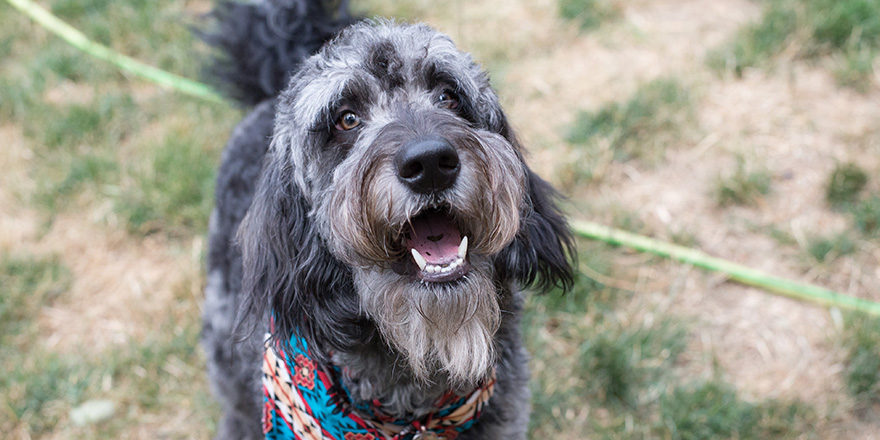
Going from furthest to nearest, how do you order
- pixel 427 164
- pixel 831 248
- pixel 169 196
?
pixel 169 196 < pixel 831 248 < pixel 427 164

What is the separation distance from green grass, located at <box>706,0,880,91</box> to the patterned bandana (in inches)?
144

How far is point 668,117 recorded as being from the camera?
4836 millimetres

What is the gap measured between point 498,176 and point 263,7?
213cm

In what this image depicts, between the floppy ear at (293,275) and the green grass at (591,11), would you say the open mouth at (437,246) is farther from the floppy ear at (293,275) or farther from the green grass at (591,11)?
the green grass at (591,11)

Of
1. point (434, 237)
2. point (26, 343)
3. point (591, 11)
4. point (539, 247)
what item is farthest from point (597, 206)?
point (26, 343)

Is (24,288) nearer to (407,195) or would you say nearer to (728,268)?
(407,195)

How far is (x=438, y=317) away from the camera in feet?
7.12

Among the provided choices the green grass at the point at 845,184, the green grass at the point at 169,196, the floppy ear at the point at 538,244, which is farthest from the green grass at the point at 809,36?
the green grass at the point at 169,196

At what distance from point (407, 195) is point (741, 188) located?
3000 millimetres

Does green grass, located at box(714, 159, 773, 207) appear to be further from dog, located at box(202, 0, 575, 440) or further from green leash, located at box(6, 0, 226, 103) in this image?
green leash, located at box(6, 0, 226, 103)

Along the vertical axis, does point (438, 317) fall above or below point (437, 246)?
below

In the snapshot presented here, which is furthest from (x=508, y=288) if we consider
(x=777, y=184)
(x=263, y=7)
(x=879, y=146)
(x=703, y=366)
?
(x=879, y=146)

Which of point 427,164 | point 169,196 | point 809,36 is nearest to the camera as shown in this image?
point 427,164

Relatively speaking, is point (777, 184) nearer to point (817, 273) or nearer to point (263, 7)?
point (817, 273)
